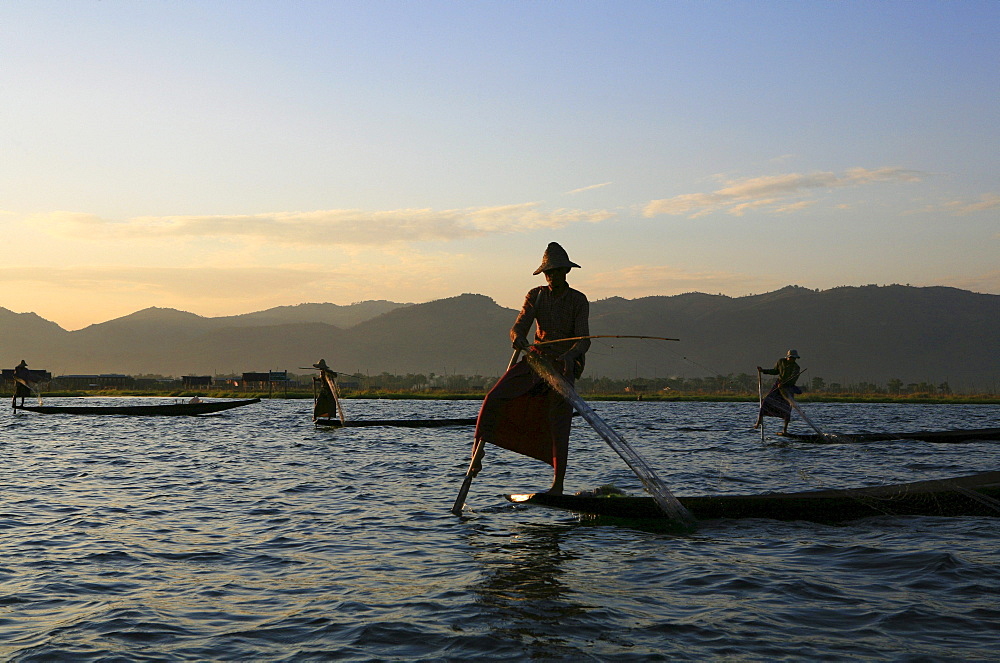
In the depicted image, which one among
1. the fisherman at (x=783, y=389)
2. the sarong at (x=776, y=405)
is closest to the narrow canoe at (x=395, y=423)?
the sarong at (x=776, y=405)

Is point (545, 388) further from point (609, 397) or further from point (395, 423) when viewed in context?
point (609, 397)

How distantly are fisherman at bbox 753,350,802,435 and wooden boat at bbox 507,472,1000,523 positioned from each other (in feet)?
40.1

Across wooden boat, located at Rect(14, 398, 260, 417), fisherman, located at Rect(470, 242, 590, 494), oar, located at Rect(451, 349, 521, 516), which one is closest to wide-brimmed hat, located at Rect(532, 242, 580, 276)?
fisherman, located at Rect(470, 242, 590, 494)

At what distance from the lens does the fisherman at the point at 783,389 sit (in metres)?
21.8

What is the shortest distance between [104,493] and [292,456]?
6111 millimetres

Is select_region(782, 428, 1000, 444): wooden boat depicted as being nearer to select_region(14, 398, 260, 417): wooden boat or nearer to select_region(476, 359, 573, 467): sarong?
select_region(476, 359, 573, 467): sarong

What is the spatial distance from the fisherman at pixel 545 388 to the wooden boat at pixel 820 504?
2.35 ft

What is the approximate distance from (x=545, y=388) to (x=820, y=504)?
3.17m

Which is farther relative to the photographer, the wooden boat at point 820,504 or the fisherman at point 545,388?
the fisherman at point 545,388

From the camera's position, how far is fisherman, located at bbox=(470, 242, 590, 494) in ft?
31.1

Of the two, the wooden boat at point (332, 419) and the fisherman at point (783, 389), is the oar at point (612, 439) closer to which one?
the fisherman at point (783, 389)

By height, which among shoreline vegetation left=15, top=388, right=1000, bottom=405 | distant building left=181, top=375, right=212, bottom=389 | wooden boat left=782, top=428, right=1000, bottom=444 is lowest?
shoreline vegetation left=15, top=388, right=1000, bottom=405

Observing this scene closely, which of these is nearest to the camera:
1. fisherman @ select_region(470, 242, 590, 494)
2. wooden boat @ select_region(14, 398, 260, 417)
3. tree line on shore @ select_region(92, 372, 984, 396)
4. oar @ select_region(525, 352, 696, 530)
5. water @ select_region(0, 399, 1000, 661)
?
water @ select_region(0, 399, 1000, 661)

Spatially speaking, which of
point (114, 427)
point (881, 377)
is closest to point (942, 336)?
point (881, 377)
